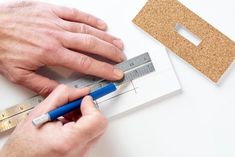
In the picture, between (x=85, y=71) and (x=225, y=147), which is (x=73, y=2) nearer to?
(x=85, y=71)

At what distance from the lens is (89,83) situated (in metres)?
0.93

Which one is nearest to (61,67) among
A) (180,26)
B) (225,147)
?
(180,26)

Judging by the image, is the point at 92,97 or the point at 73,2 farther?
the point at 73,2

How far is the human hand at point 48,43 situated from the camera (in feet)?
2.94

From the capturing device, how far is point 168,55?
950 mm

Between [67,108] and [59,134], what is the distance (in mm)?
75

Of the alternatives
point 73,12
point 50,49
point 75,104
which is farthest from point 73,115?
point 73,12

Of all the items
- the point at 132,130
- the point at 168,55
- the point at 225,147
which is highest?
the point at 168,55

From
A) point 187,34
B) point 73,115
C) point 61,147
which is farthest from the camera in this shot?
point 187,34

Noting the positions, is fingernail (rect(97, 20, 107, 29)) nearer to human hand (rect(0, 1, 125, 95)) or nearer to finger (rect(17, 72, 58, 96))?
human hand (rect(0, 1, 125, 95))

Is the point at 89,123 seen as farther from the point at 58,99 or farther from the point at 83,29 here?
the point at 83,29

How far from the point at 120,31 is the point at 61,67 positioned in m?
0.18

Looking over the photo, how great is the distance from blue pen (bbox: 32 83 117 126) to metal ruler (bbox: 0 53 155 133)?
6 centimetres

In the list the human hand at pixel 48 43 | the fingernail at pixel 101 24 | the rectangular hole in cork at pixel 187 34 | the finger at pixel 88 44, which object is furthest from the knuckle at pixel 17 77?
the rectangular hole in cork at pixel 187 34
